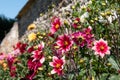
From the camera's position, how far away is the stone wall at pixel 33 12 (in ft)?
46.7

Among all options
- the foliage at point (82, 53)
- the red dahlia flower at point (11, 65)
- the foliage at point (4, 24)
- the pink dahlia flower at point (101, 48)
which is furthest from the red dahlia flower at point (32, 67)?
the foliage at point (4, 24)

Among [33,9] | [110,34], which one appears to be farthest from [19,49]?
[33,9]

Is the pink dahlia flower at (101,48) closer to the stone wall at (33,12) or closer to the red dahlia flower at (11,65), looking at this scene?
the red dahlia flower at (11,65)

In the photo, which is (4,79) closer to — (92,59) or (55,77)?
(55,77)

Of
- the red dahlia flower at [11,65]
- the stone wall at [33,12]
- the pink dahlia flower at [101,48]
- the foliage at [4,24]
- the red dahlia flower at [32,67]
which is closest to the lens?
the pink dahlia flower at [101,48]

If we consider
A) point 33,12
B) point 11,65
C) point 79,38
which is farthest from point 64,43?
point 33,12

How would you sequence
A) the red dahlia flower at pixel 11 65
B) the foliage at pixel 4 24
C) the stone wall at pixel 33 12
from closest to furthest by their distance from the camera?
the red dahlia flower at pixel 11 65
the stone wall at pixel 33 12
the foliage at pixel 4 24

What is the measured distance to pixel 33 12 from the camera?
16.1m

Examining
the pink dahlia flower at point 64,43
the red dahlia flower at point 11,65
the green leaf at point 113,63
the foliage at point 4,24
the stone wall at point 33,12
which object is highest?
the foliage at point 4,24

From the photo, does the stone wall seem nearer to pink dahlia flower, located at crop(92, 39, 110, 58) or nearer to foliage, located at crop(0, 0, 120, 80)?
foliage, located at crop(0, 0, 120, 80)

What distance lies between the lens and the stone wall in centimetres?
1424

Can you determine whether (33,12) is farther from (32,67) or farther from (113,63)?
(113,63)

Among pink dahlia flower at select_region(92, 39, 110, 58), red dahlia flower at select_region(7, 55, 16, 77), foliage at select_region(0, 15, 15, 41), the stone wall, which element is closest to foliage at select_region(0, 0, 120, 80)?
pink dahlia flower at select_region(92, 39, 110, 58)

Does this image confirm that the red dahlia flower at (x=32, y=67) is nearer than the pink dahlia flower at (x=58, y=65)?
No
